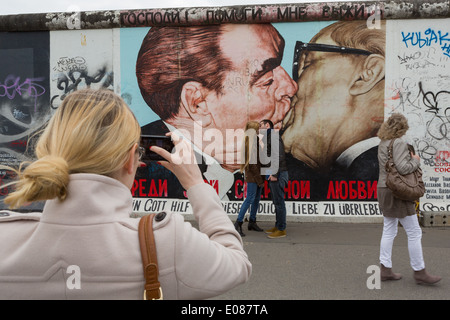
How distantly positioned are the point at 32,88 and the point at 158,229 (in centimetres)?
846

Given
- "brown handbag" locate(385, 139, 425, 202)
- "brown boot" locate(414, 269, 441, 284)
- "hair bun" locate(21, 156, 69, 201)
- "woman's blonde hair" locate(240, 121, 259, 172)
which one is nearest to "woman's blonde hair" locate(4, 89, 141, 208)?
"hair bun" locate(21, 156, 69, 201)

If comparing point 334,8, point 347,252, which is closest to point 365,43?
point 334,8

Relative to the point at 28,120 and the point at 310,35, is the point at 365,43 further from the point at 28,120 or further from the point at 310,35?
the point at 28,120

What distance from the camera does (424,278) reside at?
4.18 metres

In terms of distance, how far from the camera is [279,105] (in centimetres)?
782

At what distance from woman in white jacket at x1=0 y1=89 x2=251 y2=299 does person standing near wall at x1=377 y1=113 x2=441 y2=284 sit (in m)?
3.56

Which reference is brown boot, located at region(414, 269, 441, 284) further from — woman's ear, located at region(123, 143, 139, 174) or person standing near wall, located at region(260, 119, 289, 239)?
woman's ear, located at region(123, 143, 139, 174)

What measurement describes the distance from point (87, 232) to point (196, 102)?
23.2 ft

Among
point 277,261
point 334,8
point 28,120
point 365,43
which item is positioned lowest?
point 277,261

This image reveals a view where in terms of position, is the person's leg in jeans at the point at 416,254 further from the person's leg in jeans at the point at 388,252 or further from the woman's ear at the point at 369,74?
the woman's ear at the point at 369,74

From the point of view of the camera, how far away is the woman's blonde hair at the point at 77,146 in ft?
3.52

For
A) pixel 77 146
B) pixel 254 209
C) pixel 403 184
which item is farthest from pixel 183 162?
pixel 254 209

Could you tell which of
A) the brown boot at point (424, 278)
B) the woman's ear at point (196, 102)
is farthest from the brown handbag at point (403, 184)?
the woman's ear at point (196, 102)

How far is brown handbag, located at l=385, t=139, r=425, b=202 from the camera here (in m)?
4.11
